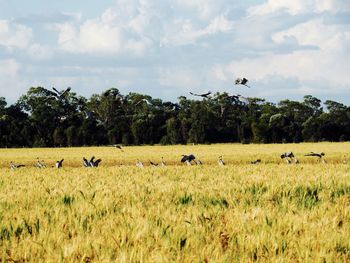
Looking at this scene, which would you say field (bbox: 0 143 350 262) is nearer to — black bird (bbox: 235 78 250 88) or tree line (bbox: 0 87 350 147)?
black bird (bbox: 235 78 250 88)

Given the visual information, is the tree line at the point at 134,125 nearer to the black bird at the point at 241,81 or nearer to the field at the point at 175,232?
the black bird at the point at 241,81

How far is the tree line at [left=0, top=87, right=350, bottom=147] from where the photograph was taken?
306ft

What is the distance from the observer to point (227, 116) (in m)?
108

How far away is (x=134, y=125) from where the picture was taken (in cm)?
9569

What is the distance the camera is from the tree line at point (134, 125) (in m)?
93.2

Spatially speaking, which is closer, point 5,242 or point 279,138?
point 5,242

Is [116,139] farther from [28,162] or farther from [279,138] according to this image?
[28,162]

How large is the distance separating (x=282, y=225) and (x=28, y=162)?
139 ft

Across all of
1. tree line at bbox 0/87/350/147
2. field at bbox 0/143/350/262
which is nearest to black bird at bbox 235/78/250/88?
field at bbox 0/143/350/262

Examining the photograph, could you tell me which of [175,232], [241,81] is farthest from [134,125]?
[175,232]

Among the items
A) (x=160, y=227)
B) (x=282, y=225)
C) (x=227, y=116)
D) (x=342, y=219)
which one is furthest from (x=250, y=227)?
(x=227, y=116)

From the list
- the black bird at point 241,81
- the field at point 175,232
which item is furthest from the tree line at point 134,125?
the field at point 175,232

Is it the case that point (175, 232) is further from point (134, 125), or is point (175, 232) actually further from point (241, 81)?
point (134, 125)

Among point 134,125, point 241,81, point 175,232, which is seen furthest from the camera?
point 134,125
